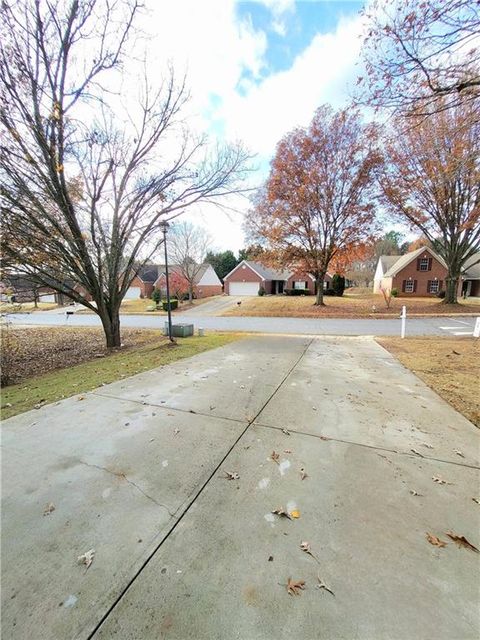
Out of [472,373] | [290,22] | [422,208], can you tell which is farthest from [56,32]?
[422,208]

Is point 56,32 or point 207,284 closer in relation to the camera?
point 56,32

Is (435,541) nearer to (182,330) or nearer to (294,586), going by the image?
(294,586)

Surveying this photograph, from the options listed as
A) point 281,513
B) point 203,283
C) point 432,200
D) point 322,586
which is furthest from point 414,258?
point 322,586

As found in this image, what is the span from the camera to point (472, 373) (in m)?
5.41

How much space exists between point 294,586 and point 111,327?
9.74 metres

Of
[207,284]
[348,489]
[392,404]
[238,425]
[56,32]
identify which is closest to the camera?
[348,489]

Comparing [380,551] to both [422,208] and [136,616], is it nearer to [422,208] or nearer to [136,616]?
[136,616]

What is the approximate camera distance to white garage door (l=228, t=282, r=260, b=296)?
36500mm

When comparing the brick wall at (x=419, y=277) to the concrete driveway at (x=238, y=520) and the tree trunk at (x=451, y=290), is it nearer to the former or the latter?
the tree trunk at (x=451, y=290)

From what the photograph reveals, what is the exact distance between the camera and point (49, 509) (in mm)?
2059

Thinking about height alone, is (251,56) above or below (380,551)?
above

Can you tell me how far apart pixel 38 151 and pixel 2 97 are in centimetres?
113

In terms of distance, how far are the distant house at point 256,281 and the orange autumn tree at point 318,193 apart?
15.5 metres

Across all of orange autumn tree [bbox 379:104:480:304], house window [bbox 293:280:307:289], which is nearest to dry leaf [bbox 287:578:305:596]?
orange autumn tree [bbox 379:104:480:304]
